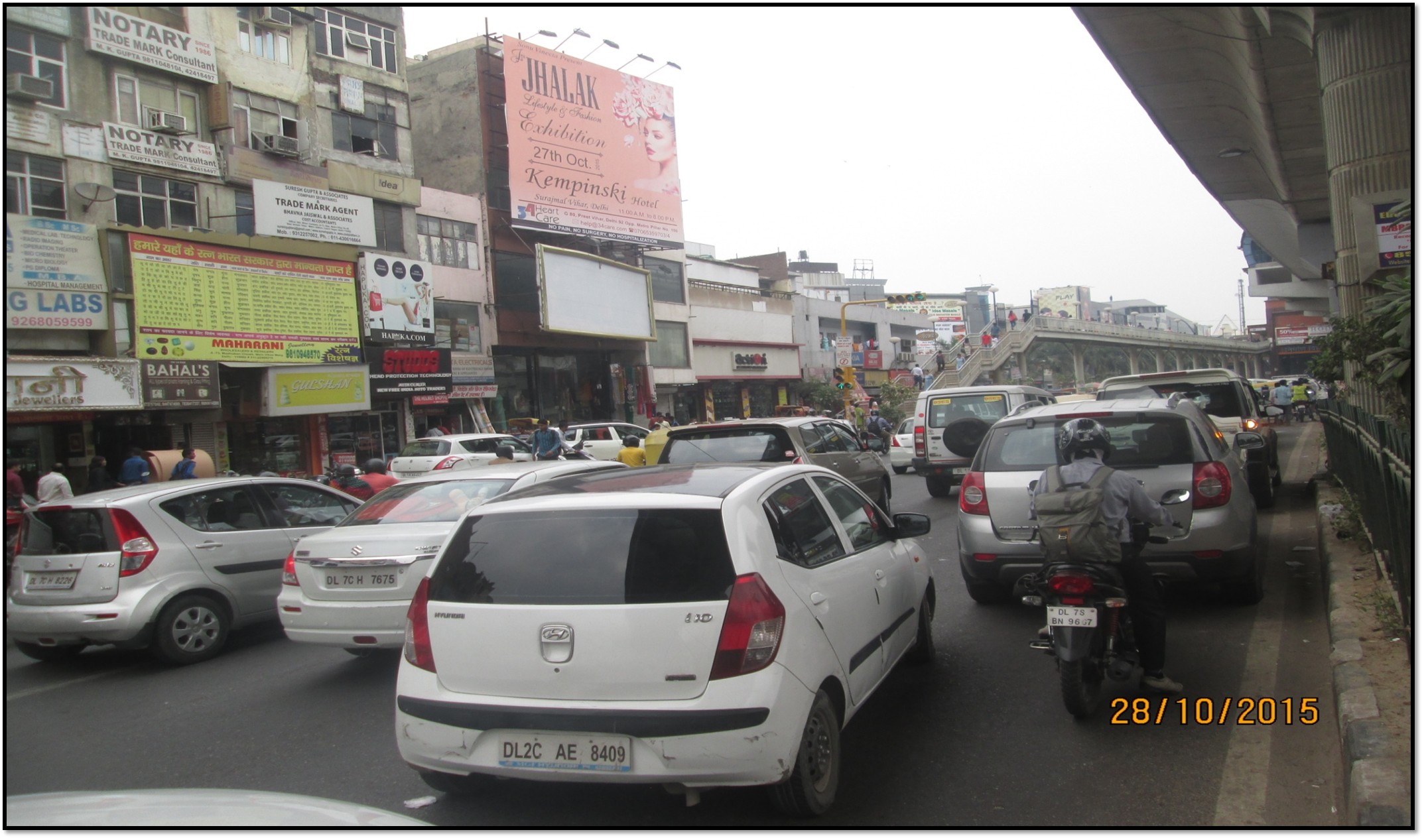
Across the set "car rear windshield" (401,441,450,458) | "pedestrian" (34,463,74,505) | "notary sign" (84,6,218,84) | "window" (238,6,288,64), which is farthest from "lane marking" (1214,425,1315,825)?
"window" (238,6,288,64)

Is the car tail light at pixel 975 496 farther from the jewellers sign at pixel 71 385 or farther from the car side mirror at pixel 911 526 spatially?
the jewellers sign at pixel 71 385

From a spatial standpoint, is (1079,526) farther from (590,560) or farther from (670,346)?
(670,346)

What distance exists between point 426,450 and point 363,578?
46.5 feet

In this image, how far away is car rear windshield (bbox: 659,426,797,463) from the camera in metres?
10.9

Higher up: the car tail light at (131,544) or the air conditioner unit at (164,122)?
the air conditioner unit at (164,122)

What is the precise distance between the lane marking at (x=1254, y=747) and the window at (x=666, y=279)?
34.1 meters

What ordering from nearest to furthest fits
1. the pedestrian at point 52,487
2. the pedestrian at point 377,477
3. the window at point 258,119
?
the pedestrian at point 377,477 → the pedestrian at point 52,487 → the window at point 258,119

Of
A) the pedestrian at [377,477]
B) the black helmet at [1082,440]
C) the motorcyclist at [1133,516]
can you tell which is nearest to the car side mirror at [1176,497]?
the motorcyclist at [1133,516]

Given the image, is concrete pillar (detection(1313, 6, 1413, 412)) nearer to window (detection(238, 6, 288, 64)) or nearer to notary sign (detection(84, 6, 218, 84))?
notary sign (detection(84, 6, 218, 84))

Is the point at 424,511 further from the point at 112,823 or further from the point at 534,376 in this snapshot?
the point at 534,376

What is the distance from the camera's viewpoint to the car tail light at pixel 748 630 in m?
3.67

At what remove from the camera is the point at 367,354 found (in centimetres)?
2597

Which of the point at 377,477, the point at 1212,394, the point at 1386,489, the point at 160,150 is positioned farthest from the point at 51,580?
the point at 160,150

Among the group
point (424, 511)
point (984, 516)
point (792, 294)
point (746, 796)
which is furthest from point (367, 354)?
point (792, 294)
